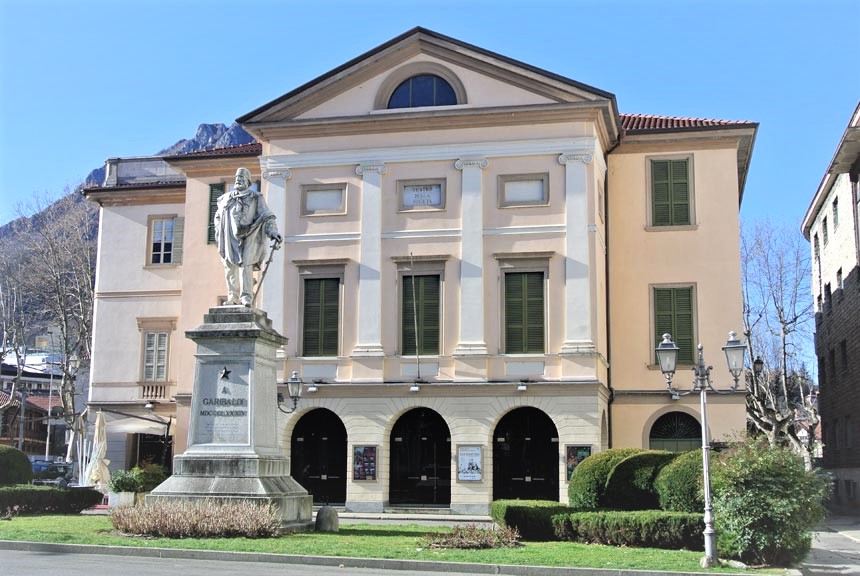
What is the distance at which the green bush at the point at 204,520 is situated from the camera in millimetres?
17422

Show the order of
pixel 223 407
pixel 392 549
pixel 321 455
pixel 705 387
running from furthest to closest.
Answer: pixel 321 455, pixel 223 407, pixel 705 387, pixel 392 549

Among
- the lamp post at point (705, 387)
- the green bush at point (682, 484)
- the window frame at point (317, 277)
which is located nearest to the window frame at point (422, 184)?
the window frame at point (317, 277)

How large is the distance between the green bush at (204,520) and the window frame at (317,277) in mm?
14622

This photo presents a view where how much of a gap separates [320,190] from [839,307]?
2042cm

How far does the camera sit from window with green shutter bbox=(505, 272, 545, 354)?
31.5m

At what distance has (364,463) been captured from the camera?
31594 millimetres

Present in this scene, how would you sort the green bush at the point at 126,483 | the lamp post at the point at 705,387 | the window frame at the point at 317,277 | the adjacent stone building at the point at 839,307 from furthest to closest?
the adjacent stone building at the point at 839,307 < the window frame at the point at 317,277 < the green bush at the point at 126,483 < the lamp post at the point at 705,387

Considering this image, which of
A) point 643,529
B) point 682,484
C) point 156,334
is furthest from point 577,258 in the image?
point 156,334

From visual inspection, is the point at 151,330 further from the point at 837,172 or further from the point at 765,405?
the point at 837,172

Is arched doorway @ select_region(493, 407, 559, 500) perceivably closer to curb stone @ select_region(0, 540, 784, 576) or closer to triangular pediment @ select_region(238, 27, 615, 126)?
triangular pediment @ select_region(238, 27, 615, 126)

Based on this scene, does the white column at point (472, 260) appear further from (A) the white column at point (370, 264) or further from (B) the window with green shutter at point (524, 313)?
(A) the white column at point (370, 264)

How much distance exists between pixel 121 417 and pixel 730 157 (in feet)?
75.2

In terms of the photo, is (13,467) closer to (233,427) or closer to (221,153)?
(233,427)

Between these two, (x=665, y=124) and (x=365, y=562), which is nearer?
(x=365, y=562)
